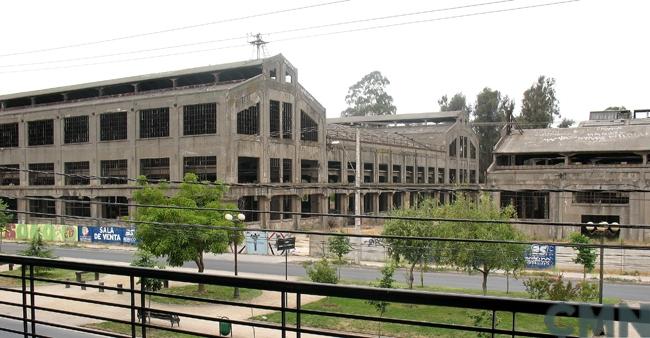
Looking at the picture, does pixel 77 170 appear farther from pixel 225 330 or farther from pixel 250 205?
pixel 225 330

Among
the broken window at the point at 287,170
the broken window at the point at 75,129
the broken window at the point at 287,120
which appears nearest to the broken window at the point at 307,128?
the broken window at the point at 287,120

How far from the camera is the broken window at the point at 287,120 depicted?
49.0 m

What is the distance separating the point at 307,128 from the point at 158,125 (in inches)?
541

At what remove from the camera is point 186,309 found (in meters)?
23.8

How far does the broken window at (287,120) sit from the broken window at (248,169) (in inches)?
150

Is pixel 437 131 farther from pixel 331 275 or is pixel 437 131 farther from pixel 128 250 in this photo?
pixel 331 275

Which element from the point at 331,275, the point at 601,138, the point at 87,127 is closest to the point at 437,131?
the point at 601,138

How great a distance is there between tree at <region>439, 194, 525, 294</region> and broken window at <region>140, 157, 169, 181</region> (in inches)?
1045

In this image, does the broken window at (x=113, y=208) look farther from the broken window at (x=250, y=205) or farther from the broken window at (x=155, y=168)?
the broken window at (x=250, y=205)

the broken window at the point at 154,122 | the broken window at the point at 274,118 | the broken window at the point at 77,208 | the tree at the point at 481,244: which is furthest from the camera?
the broken window at the point at 77,208

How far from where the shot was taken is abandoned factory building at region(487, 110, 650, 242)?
40812 millimetres

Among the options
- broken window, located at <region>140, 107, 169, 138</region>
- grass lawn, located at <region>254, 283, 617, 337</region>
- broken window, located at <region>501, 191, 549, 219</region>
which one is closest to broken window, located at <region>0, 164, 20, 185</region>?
broken window, located at <region>140, 107, 169, 138</region>

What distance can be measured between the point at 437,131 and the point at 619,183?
3673 cm

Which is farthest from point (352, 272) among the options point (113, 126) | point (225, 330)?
point (113, 126)
